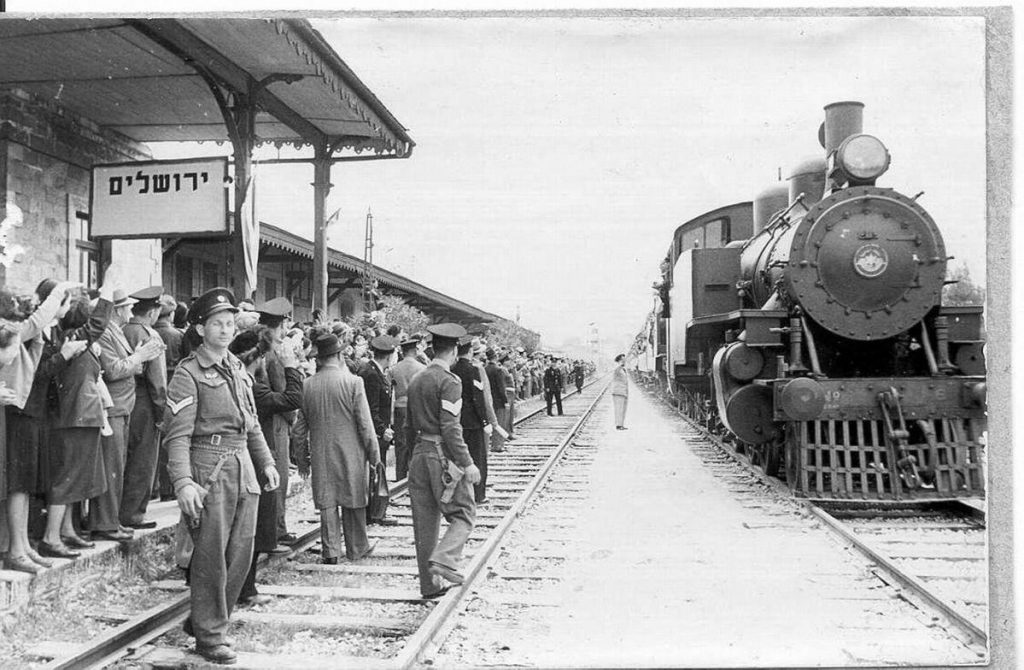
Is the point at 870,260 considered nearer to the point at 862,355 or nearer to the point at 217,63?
the point at 862,355

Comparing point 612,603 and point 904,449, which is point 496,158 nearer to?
point 612,603

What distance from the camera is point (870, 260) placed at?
22.9ft

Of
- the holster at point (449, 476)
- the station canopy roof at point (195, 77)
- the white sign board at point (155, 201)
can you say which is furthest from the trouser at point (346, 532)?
the station canopy roof at point (195, 77)

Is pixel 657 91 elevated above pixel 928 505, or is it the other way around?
pixel 657 91

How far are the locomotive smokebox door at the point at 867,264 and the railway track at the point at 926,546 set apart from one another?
1.45 m

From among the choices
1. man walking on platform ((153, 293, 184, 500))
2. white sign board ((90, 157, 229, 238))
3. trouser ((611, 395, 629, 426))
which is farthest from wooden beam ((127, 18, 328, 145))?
trouser ((611, 395, 629, 426))

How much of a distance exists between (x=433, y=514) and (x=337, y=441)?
965 mm

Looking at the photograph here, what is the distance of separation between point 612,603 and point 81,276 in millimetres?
4009

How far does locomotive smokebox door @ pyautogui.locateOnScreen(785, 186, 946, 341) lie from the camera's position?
22.7 ft

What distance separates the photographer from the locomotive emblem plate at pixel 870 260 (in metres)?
6.96

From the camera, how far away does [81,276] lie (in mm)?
5602

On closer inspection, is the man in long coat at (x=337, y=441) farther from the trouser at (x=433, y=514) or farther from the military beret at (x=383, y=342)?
the military beret at (x=383, y=342)

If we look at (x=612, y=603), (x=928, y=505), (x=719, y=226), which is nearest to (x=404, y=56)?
(x=612, y=603)

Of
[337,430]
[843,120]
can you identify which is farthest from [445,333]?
[843,120]
